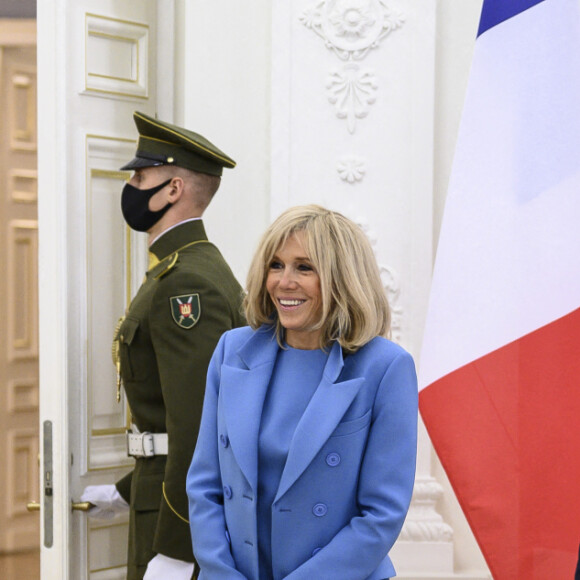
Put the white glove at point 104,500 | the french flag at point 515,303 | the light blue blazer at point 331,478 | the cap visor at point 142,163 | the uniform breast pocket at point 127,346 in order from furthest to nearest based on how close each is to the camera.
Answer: the white glove at point 104,500, the cap visor at point 142,163, the uniform breast pocket at point 127,346, the french flag at point 515,303, the light blue blazer at point 331,478

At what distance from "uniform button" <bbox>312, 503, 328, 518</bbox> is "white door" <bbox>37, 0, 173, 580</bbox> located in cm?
108

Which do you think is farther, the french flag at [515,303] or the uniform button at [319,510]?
the french flag at [515,303]

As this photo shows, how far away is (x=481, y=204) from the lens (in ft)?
7.43

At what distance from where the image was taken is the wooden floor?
14.6 feet

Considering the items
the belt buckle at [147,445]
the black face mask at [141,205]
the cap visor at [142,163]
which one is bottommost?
the belt buckle at [147,445]

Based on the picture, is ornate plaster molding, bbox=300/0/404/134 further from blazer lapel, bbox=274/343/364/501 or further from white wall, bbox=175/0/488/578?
blazer lapel, bbox=274/343/364/501

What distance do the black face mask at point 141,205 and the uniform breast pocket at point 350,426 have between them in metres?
0.98

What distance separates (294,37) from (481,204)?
3.42 feet

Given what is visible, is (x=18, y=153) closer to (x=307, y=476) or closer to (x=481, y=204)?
(x=481, y=204)

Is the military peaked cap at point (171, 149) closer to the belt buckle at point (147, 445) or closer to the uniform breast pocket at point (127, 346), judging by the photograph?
the uniform breast pocket at point (127, 346)

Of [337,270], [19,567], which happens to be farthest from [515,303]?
[19,567]

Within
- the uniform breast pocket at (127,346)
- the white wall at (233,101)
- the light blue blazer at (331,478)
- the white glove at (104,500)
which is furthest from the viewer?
the white wall at (233,101)

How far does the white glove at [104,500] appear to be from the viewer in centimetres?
261

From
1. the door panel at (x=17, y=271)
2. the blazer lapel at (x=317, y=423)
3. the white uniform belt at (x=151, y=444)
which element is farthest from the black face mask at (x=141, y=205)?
the door panel at (x=17, y=271)
